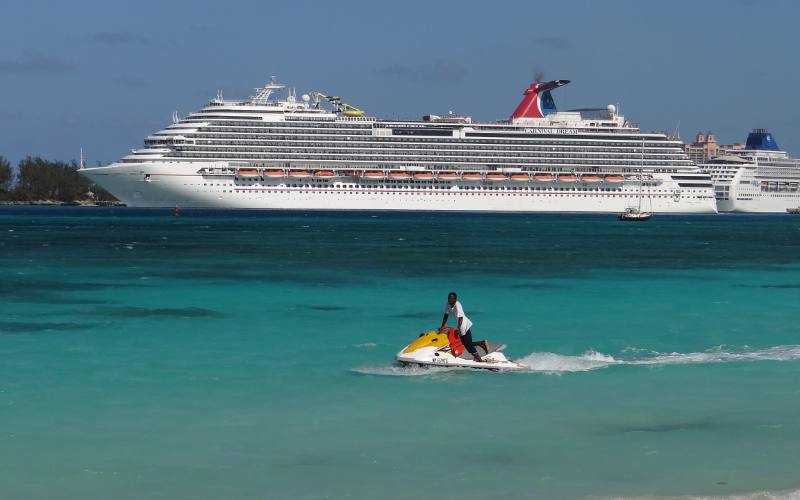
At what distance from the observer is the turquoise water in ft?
45.9

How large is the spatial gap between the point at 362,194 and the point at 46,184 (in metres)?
81.7

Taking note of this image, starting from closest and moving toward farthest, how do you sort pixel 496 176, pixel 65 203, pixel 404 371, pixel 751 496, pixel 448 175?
pixel 751 496 < pixel 404 371 < pixel 448 175 < pixel 496 176 < pixel 65 203

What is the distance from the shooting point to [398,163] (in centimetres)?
12681

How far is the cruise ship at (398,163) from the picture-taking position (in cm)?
12050

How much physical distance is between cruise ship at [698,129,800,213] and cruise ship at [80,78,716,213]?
2994 cm

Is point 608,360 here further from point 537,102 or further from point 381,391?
Answer: point 537,102

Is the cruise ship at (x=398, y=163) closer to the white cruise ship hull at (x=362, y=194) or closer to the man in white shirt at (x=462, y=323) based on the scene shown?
the white cruise ship hull at (x=362, y=194)

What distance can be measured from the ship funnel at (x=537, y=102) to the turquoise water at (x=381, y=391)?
98805mm

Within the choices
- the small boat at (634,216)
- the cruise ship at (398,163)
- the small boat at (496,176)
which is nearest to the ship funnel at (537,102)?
the cruise ship at (398,163)

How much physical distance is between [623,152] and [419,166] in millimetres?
24975

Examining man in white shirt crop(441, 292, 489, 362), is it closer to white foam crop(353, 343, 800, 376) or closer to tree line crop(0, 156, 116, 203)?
white foam crop(353, 343, 800, 376)

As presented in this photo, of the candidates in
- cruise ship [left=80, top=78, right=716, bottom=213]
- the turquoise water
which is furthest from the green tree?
the turquoise water

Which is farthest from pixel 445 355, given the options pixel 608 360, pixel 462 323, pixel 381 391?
pixel 608 360

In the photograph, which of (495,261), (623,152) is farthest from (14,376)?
(623,152)
